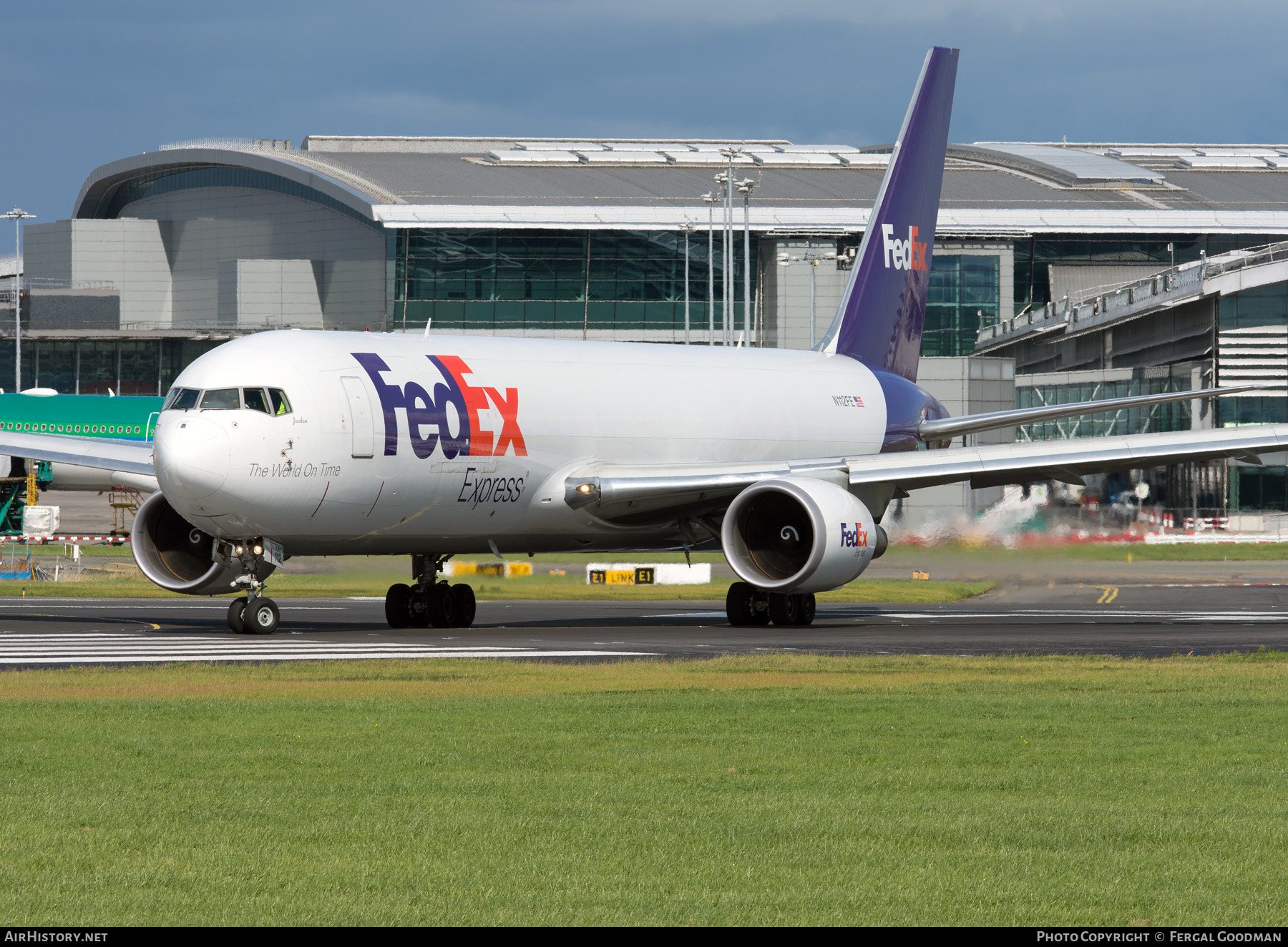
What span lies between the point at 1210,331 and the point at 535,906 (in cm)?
5750

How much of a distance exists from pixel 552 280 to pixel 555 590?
51168 millimetres

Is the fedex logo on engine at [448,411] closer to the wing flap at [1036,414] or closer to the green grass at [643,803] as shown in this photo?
the green grass at [643,803]

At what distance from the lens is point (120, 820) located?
8.09m

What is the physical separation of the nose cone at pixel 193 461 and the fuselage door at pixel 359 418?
1749mm

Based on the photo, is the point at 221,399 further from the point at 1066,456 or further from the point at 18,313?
the point at 18,313

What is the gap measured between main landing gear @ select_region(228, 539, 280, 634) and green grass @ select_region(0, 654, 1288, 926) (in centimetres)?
651

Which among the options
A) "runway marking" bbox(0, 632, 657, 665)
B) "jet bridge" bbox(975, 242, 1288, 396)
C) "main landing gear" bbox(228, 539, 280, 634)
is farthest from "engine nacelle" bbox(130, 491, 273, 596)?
"jet bridge" bbox(975, 242, 1288, 396)

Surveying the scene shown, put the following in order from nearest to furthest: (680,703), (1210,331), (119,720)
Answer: (119,720) → (680,703) → (1210,331)

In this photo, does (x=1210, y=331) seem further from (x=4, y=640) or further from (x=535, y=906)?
(x=535, y=906)

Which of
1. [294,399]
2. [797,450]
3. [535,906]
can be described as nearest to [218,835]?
[535,906]

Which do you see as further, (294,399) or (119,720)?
(294,399)

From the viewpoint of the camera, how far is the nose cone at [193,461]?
1972 cm

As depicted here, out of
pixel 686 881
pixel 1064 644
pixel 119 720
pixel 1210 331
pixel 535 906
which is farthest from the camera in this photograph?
pixel 1210 331

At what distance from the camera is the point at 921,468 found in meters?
23.7
